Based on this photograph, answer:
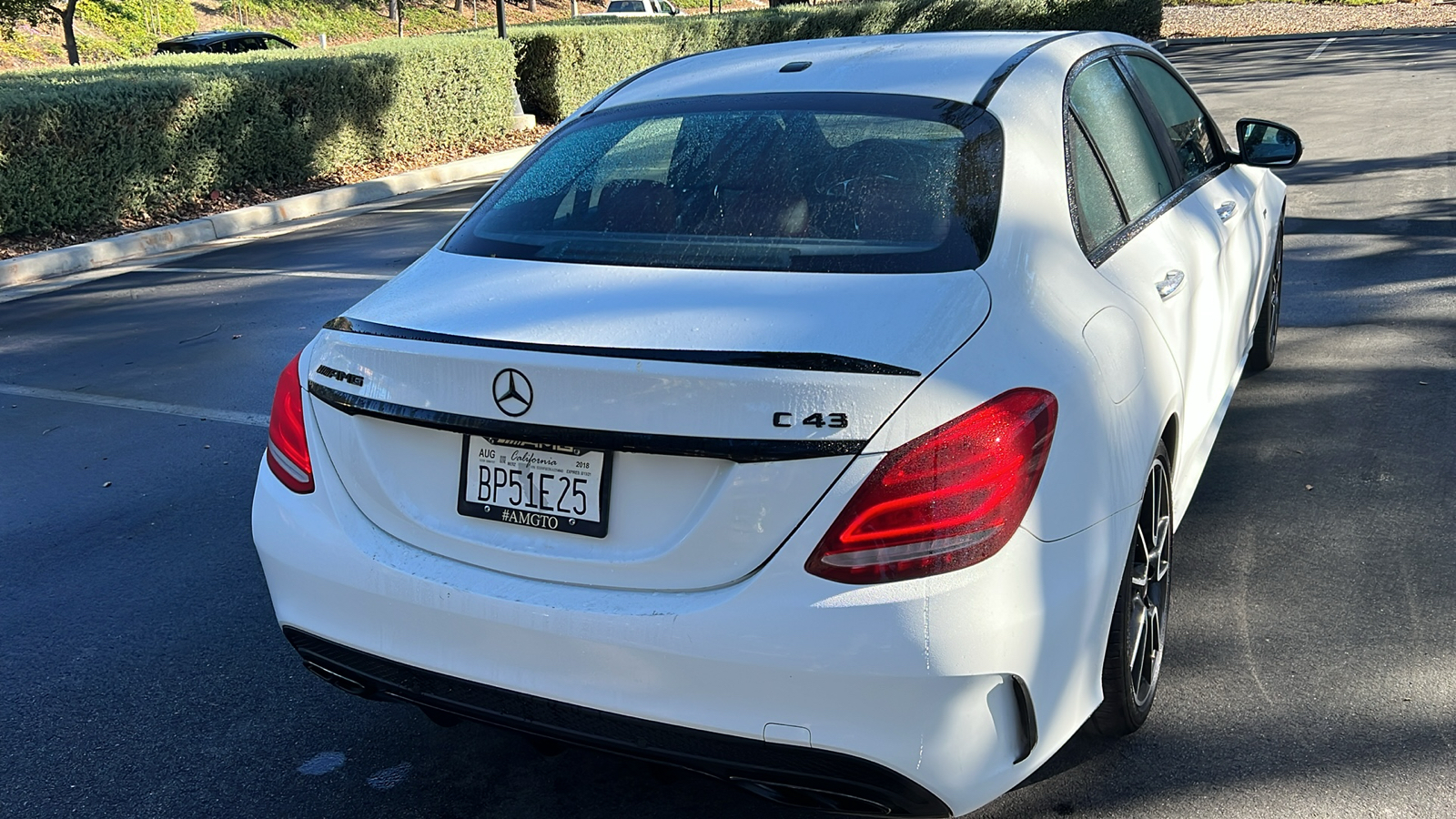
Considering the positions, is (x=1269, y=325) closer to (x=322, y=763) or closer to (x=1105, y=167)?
(x=1105, y=167)

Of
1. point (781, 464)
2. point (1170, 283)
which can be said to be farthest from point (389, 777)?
point (1170, 283)

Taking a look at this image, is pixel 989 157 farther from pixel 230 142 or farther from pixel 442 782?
pixel 230 142

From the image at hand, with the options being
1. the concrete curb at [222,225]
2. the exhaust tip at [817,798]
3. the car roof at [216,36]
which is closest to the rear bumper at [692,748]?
the exhaust tip at [817,798]

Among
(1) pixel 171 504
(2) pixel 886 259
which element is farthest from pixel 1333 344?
(1) pixel 171 504

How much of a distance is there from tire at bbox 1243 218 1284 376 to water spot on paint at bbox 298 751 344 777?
413 cm

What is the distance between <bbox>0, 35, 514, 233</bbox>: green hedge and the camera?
440 inches

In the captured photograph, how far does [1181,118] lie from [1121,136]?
100 cm

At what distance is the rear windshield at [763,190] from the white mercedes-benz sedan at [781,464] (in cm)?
1

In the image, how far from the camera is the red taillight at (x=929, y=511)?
2.24m

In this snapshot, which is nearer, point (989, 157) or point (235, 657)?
point (989, 157)

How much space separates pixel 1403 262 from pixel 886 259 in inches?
261

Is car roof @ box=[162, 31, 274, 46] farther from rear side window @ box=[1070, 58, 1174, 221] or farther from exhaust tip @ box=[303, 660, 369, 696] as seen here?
exhaust tip @ box=[303, 660, 369, 696]

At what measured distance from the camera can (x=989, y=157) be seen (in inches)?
119

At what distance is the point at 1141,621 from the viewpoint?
3.10 metres
